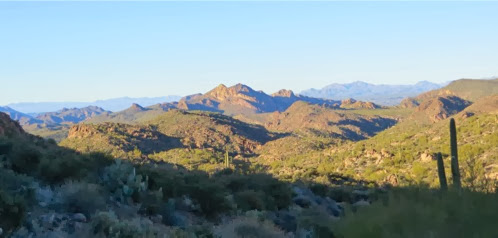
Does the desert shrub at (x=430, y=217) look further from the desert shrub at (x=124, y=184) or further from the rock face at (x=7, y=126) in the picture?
the rock face at (x=7, y=126)

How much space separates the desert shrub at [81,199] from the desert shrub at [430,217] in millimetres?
5799

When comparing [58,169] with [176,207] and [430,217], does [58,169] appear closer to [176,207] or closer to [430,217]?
[176,207]

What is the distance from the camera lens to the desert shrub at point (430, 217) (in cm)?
667

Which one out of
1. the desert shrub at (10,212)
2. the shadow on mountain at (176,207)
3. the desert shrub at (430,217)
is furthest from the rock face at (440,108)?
the desert shrub at (10,212)

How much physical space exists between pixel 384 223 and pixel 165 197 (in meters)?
10.4

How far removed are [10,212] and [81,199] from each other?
3013 mm

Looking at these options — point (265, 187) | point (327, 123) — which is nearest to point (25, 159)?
point (265, 187)

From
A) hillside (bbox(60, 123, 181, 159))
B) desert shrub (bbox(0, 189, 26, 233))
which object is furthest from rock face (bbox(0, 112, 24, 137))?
hillside (bbox(60, 123, 181, 159))

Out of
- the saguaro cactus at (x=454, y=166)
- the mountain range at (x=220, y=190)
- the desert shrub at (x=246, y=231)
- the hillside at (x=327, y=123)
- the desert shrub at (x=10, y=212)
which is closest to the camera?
the desert shrub at (x=10, y=212)

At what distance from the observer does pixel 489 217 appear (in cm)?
683

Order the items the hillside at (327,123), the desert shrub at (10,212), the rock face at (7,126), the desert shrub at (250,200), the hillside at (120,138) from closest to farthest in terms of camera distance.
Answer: the desert shrub at (10,212)
the desert shrub at (250,200)
the rock face at (7,126)
the hillside at (120,138)
the hillside at (327,123)

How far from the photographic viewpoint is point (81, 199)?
11.7 meters

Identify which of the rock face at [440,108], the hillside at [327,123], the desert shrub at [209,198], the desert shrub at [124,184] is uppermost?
the desert shrub at [124,184]

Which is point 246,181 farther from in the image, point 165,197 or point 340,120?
point 340,120
